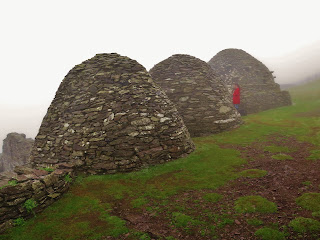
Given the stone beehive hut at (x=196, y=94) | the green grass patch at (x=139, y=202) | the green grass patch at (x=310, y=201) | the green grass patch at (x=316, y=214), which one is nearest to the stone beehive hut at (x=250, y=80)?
the stone beehive hut at (x=196, y=94)

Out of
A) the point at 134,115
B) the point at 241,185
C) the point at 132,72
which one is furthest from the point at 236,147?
the point at 132,72

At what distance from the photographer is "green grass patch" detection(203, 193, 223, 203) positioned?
19.9 ft

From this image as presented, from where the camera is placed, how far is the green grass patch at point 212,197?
6073 millimetres

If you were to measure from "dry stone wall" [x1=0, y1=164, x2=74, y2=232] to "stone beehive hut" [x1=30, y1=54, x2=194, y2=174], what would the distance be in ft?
6.00

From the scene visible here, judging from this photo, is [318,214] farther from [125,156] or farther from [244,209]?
[125,156]

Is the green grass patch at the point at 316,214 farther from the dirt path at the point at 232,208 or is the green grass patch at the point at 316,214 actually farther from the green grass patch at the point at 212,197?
the green grass patch at the point at 212,197

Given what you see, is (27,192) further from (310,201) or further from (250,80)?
(250,80)

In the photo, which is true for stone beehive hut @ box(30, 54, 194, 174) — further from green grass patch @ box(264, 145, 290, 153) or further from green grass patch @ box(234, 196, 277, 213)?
green grass patch @ box(234, 196, 277, 213)

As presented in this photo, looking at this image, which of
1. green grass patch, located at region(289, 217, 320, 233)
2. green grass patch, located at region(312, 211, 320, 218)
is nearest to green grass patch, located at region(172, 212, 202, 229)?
green grass patch, located at region(289, 217, 320, 233)

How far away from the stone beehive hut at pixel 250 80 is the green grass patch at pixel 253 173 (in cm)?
1732

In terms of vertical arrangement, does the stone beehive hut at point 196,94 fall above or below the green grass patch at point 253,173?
above

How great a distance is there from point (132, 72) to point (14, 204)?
793cm

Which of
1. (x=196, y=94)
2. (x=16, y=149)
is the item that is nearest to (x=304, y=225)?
(x=196, y=94)

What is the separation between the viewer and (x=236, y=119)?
53.6 ft
